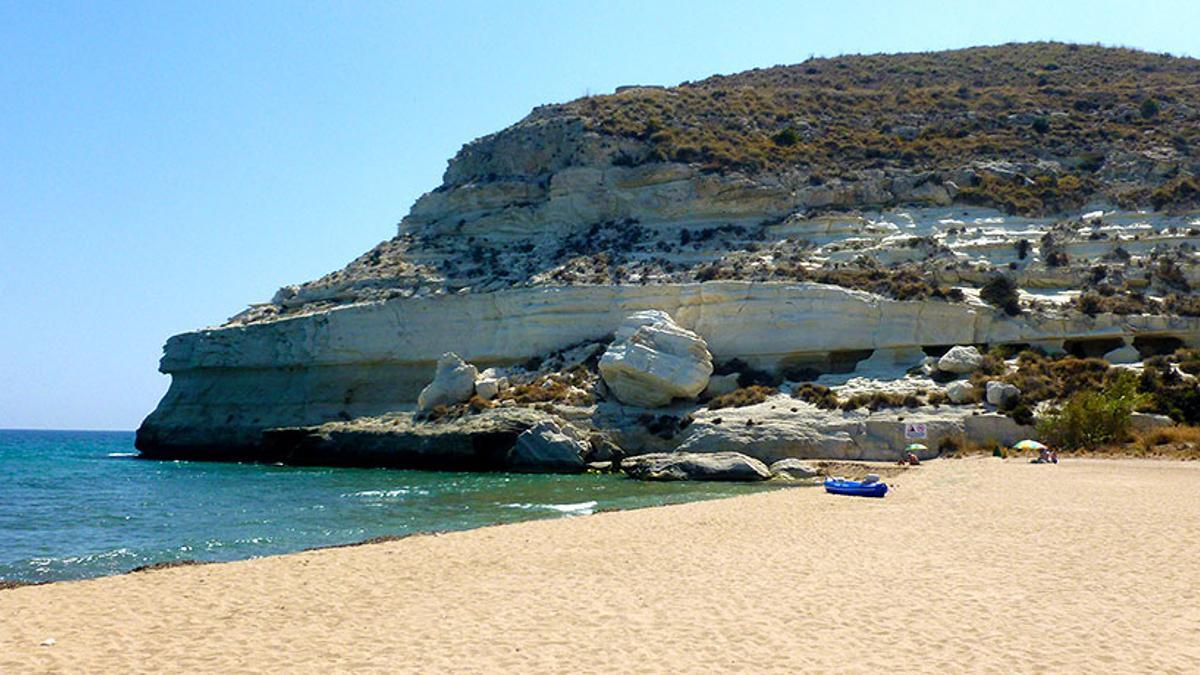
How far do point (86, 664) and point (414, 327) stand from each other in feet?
135

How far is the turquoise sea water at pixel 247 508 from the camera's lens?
1727 cm

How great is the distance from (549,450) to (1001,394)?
1631 centimetres

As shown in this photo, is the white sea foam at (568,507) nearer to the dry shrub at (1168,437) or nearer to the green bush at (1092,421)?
the green bush at (1092,421)

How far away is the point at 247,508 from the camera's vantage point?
25.0 m

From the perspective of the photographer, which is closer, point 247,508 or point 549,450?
point 247,508

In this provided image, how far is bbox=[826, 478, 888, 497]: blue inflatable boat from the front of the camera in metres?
21.6

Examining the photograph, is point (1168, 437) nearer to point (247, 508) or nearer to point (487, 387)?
point (487, 387)

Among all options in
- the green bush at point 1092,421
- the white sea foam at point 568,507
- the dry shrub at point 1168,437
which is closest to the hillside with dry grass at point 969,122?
the green bush at point 1092,421

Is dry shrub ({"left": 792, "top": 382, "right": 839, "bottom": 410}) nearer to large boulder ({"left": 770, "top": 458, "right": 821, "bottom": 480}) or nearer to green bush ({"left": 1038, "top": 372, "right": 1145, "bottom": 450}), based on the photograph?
large boulder ({"left": 770, "top": 458, "right": 821, "bottom": 480})

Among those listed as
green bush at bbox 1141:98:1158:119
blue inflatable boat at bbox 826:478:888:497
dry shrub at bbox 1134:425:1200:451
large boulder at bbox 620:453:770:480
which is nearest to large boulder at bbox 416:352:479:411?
large boulder at bbox 620:453:770:480

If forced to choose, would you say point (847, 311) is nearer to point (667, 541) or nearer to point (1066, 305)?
point (1066, 305)

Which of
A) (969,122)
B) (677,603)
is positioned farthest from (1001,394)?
(969,122)

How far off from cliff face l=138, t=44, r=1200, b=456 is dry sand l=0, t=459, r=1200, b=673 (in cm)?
2656

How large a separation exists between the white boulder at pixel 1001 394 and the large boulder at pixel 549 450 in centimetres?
1491
